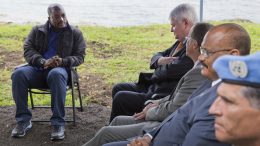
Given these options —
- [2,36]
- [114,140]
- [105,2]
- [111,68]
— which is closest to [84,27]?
[2,36]

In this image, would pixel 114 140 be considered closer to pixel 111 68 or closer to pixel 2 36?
pixel 111 68

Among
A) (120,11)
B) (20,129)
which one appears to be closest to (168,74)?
(20,129)

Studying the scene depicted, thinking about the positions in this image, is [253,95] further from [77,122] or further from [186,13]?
[77,122]

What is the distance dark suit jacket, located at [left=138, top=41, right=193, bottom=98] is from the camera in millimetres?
3742

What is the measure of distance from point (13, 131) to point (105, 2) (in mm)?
11108

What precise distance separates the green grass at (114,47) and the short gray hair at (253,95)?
441cm

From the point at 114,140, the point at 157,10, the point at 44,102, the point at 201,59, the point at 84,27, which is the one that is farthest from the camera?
the point at 157,10

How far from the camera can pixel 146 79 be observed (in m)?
4.46

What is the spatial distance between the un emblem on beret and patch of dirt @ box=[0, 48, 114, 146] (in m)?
3.20

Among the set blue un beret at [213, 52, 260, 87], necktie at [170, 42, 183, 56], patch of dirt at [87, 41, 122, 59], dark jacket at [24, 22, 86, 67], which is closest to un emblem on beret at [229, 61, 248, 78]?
blue un beret at [213, 52, 260, 87]

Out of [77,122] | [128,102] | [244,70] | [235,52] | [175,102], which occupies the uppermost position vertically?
[244,70]

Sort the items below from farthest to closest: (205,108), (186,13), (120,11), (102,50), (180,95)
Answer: (120,11), (102,50), (186,13), (180,95), (205,108)

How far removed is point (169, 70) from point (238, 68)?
2359 mm

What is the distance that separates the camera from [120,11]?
44.6 feet
